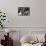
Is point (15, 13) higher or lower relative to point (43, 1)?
lower

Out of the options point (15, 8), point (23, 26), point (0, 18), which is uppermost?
point (15, 8)

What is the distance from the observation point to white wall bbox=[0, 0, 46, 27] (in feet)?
9.73

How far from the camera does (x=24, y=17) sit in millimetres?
2986

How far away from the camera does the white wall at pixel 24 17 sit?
2.97m

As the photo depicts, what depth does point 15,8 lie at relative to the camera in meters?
2.97

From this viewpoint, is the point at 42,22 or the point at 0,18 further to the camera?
the point at 42,22

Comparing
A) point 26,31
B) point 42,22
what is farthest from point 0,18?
point 42,22

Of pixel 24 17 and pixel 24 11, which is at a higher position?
pixel 24 11

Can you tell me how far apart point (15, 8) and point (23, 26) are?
433mm

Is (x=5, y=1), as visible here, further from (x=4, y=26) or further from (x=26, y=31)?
(x=26, y=31)

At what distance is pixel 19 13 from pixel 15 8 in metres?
0.14

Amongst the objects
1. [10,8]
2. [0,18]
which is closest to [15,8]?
[10,8]

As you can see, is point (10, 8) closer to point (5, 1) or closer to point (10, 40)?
point (5, 1)

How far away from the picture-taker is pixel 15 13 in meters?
2.97
